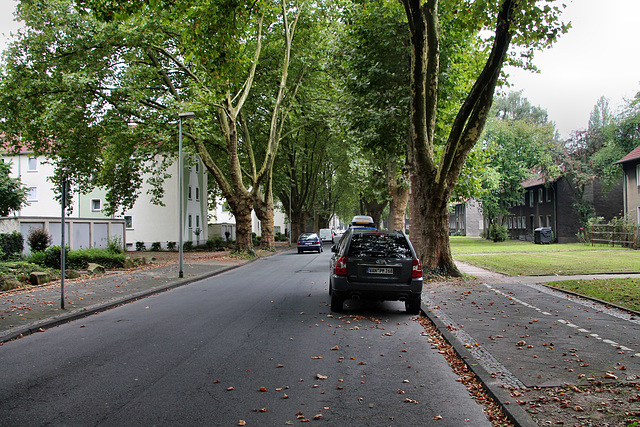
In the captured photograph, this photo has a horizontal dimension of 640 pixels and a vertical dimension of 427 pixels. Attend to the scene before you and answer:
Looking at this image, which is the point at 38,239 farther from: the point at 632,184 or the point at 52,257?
the point at 632,184

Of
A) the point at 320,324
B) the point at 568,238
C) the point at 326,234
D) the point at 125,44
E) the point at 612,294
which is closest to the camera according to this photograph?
the point at 320,324

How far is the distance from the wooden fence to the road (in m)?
26.9

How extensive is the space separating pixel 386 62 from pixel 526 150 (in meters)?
36.6

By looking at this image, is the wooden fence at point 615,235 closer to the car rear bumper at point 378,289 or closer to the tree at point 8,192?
the car rear bumper at point 378,289

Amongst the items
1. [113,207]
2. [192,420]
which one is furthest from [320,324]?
[113,207]

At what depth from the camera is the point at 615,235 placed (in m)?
32.4

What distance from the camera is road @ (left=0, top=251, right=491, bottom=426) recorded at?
14.5 ft

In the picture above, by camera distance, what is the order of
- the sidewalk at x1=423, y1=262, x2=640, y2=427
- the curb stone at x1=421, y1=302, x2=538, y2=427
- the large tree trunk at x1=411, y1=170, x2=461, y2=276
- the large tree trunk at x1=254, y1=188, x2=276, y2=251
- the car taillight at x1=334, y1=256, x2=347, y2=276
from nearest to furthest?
the curb stone at x1=421, y1=302, x2=538, y2=427 < the sidewalk at x1=423, y1=262, x2=640, y2=427 < the car taillight at x1=334, y1=256, x2=347, y2=276 < the large tree trunk at x1=411, y1=170, x2=461, y2=276 < the large tree trunk at x1=254, y1=188, x2=276, y2=251

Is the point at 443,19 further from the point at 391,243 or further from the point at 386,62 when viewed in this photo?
the point at 391,243

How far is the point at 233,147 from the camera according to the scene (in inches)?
1072

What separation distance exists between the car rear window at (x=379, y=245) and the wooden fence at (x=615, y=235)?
2638cm

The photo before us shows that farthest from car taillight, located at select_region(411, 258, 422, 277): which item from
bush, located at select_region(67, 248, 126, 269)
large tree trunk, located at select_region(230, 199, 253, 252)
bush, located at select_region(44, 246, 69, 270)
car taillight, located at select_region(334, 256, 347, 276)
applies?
large tree trunk, located at select_region(230, 199, 253, 252)

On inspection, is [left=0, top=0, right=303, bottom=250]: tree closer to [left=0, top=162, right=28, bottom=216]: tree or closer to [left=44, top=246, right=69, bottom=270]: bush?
[left=44, top=246, right=69, bottom=270]: bush

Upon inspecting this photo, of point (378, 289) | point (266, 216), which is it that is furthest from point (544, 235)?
point (378, 289)
